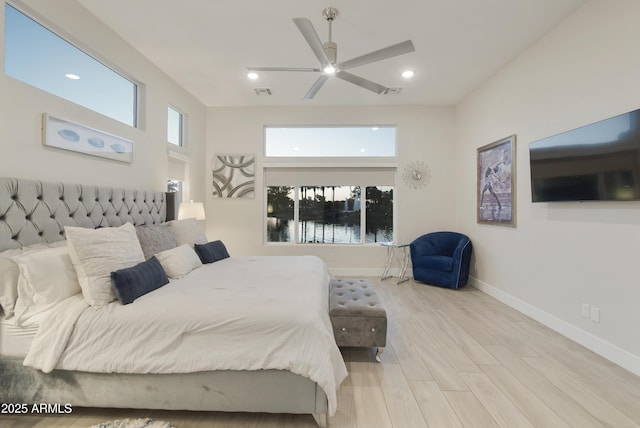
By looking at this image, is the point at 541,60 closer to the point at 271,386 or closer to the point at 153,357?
the point at 271,386

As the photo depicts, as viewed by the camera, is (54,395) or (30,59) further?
(30,59)

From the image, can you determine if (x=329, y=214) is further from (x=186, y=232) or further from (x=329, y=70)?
(x=329, y=70)

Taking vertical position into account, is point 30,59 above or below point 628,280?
above

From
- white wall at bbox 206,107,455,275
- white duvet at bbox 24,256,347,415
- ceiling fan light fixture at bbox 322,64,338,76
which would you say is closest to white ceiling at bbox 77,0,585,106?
ceiling fan light fixture at bbox 322,64,338,76

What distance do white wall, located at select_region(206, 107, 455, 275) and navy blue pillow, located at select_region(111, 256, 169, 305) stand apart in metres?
2.98

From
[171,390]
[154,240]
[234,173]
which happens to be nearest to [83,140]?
[154,240]

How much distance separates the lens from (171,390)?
1.64m

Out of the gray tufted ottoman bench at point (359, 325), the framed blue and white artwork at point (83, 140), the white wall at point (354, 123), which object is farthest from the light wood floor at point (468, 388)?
the white wall at point (354, 123)

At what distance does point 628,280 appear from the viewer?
2.20 m

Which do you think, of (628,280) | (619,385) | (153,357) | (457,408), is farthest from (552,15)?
(153,357)

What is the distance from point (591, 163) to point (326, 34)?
2.71 m

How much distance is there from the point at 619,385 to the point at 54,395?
368 centimetres

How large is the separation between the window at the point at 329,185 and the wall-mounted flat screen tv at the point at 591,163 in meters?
2.44

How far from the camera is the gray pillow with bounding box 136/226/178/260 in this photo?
254cm
